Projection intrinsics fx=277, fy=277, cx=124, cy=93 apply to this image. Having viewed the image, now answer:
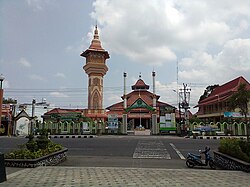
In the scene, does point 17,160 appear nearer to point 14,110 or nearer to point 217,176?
point 217,176

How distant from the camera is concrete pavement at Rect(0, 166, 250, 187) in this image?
20.7ft

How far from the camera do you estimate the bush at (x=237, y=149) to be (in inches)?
357

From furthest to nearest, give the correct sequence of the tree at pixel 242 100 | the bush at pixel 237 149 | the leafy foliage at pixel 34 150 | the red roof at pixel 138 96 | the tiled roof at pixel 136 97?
the tiled roof at pixel 136 97, the red roof at pixel 138 96, the tree at pixel 242 100, the bush at pixel 237 149, the leafy foliage at pixel 34 150

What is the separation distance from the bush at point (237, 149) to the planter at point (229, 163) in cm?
18

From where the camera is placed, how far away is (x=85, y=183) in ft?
20.7

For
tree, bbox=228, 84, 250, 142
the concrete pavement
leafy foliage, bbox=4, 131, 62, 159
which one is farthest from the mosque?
the concrete pavement

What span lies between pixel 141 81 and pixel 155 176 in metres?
53.8

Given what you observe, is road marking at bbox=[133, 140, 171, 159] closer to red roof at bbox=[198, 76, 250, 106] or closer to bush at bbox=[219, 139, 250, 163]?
bush at bbox=[219, 139, 250, 163]

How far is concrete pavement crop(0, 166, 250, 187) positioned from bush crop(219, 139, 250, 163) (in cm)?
93

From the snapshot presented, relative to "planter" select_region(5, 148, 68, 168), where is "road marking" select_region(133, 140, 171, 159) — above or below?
below

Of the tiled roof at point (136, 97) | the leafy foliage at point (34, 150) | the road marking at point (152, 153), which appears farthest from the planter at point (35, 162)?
the tiled roof at point (136, 97)

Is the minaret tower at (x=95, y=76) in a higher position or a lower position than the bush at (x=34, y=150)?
higher

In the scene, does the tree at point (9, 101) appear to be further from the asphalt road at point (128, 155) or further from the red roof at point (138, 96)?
the asphalt road at point (128, 155)

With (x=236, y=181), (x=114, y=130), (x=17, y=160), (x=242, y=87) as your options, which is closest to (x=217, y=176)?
(x=236, y=181)
